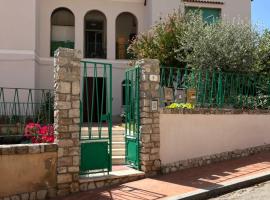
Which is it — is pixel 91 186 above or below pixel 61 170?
below

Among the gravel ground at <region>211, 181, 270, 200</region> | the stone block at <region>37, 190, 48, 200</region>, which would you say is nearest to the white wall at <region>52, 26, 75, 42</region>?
the stone block at <region>37, 190, 48, 200</region>

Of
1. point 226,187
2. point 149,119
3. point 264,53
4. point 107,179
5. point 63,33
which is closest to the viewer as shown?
point 226,187

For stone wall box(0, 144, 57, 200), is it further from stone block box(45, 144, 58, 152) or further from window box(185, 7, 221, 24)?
window box(185, 7, 221, 24)

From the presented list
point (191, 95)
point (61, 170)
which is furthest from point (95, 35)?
point (61, 170)

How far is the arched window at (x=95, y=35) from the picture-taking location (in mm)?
20453

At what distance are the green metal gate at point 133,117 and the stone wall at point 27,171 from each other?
2.46 meters

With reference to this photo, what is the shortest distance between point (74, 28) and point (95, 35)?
4.00ft

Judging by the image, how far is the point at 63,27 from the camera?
67.1ft

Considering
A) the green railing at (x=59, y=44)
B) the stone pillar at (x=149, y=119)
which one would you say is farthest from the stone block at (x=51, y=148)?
the green railing at (x=59, y=44)

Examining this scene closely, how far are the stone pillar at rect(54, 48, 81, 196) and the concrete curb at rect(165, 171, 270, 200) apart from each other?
210cm

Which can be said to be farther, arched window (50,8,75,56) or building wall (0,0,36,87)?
arched window (50,8,75,56)

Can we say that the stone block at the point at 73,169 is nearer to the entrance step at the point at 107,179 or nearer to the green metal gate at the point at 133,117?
the entrance step at the point at 107,179

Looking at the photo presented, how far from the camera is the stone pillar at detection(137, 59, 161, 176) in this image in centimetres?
988

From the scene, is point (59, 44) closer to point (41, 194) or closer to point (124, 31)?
point (124, 31)
